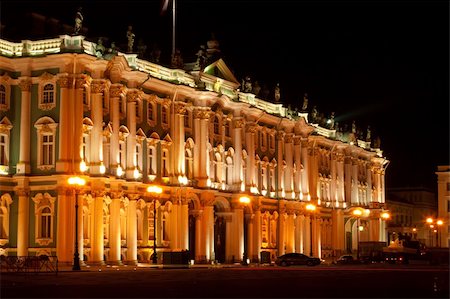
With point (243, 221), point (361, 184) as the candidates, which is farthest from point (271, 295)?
point (361, 184)

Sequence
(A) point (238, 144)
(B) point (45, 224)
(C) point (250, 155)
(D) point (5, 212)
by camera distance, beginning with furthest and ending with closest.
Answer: (C) point (250, 155)
(A) point (238, 144)
(B) point (45, 224)
(D) point (5, 212)

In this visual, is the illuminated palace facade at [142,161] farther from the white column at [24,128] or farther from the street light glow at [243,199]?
the street light glow at [243,199]

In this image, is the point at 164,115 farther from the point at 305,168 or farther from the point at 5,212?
the point at 305,168

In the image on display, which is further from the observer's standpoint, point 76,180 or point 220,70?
point 220,70

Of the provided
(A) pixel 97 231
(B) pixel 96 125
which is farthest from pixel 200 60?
(A) pixel 97 231

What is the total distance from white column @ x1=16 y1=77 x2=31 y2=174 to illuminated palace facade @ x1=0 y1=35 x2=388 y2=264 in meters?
0.09

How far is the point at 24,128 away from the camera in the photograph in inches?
2569

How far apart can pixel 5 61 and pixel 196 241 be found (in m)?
23.1

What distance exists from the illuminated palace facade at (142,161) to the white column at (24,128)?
3.7 inches

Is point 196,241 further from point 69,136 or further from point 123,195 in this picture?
point 69,136

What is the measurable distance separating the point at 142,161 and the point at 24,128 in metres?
10.7

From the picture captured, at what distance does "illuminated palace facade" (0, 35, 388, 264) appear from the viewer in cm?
6469

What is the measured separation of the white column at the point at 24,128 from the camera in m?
65.0

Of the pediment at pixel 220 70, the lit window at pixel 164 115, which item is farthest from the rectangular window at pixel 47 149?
the pediment at pixel 220 70
